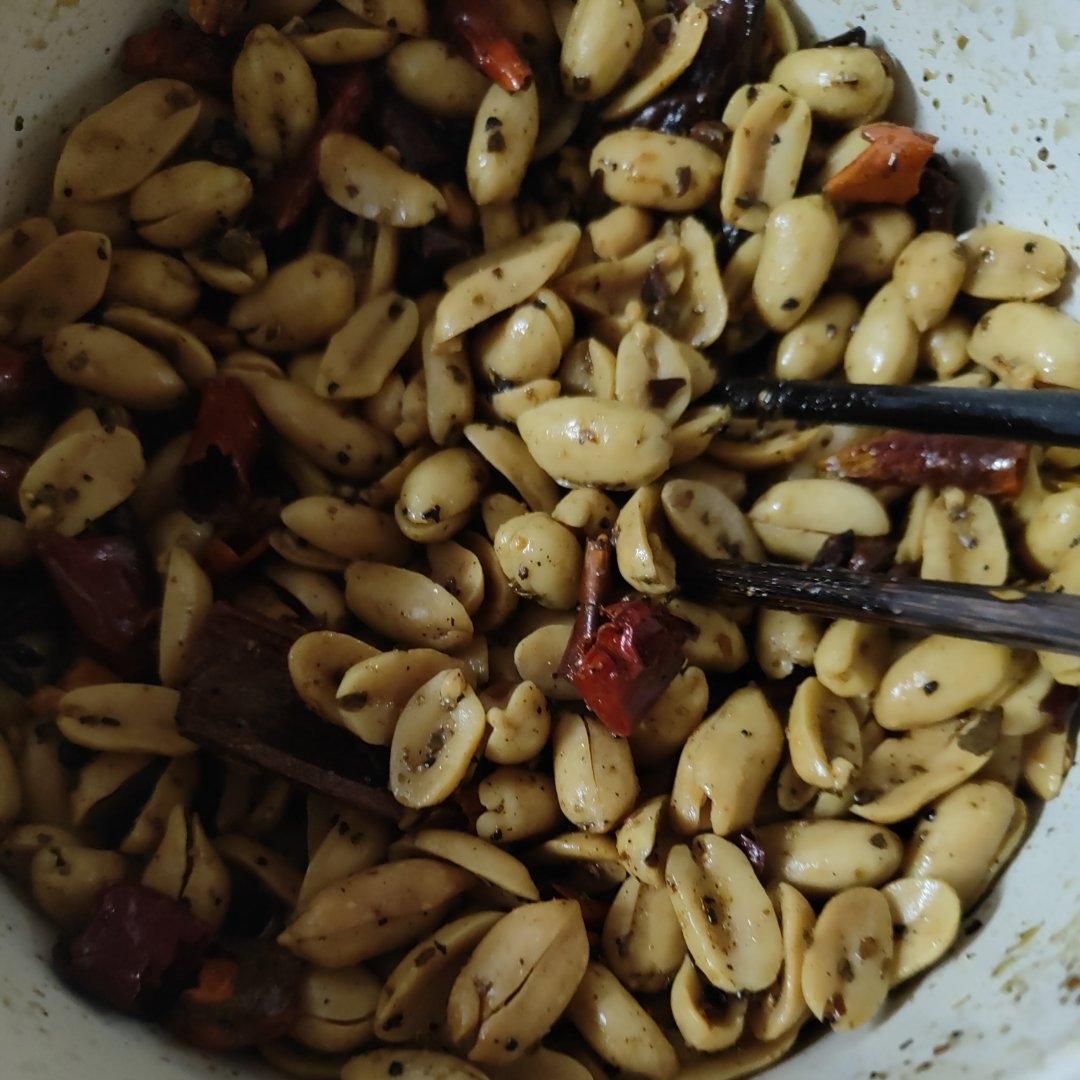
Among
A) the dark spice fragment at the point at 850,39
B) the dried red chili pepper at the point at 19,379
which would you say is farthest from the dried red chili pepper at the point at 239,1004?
the dark spice fragment at the point at 850,39

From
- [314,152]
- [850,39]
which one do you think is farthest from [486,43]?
[850,39]

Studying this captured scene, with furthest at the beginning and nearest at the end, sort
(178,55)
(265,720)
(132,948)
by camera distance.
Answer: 1. (178,55)
2. (265,720)
3. (132,948)

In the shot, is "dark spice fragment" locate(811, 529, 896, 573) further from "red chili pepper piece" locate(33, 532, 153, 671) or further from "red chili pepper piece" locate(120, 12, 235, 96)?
"red chili pepper piece" locate(120, 12, 235, 96)

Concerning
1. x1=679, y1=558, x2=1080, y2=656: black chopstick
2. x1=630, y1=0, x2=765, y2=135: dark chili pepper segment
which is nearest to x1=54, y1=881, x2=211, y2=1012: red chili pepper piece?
x1=679, y1=558, x2=1080, y2=656: black chopstick

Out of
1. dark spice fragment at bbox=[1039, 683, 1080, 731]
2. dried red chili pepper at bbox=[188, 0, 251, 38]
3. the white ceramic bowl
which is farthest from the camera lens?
dried red chili pepper at bbox=[188, 0, 251, 38]

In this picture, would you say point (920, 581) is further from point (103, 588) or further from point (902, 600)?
point (103, 588)

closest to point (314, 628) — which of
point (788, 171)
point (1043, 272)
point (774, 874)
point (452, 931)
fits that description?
point (452, 931)
